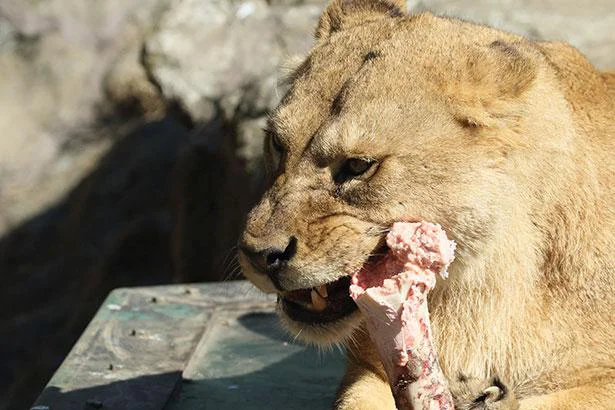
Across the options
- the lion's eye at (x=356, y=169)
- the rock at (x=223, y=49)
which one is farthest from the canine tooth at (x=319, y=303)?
the rock at (x=223, y=49)

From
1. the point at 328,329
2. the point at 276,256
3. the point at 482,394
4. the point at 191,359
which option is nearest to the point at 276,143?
the point at 276,256

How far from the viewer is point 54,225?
11.2 m

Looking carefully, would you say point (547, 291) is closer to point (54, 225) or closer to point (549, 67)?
point (549, 67)

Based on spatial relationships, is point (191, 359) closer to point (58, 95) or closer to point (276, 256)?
point (276, 256)

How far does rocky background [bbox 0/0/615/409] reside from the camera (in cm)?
890

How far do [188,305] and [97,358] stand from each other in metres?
0.89

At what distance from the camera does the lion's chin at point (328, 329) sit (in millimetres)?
3930

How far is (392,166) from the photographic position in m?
3.86

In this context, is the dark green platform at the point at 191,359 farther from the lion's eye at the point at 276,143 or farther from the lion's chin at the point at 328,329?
the lion's eye at the point at 276,143

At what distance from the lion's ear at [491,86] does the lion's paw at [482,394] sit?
2.61 ft

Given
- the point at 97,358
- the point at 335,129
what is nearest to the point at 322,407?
the point at 97,358

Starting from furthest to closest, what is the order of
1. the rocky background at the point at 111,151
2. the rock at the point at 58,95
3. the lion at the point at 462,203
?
the rock at the point at 58,95 < the rocky background at the point at 111,151 < the lion at the point at 462,203

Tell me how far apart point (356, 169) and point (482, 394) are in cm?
80

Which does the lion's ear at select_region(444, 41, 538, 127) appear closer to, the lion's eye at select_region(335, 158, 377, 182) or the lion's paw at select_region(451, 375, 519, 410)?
the lion's eye at select_region(335, 158, 377, 182)
